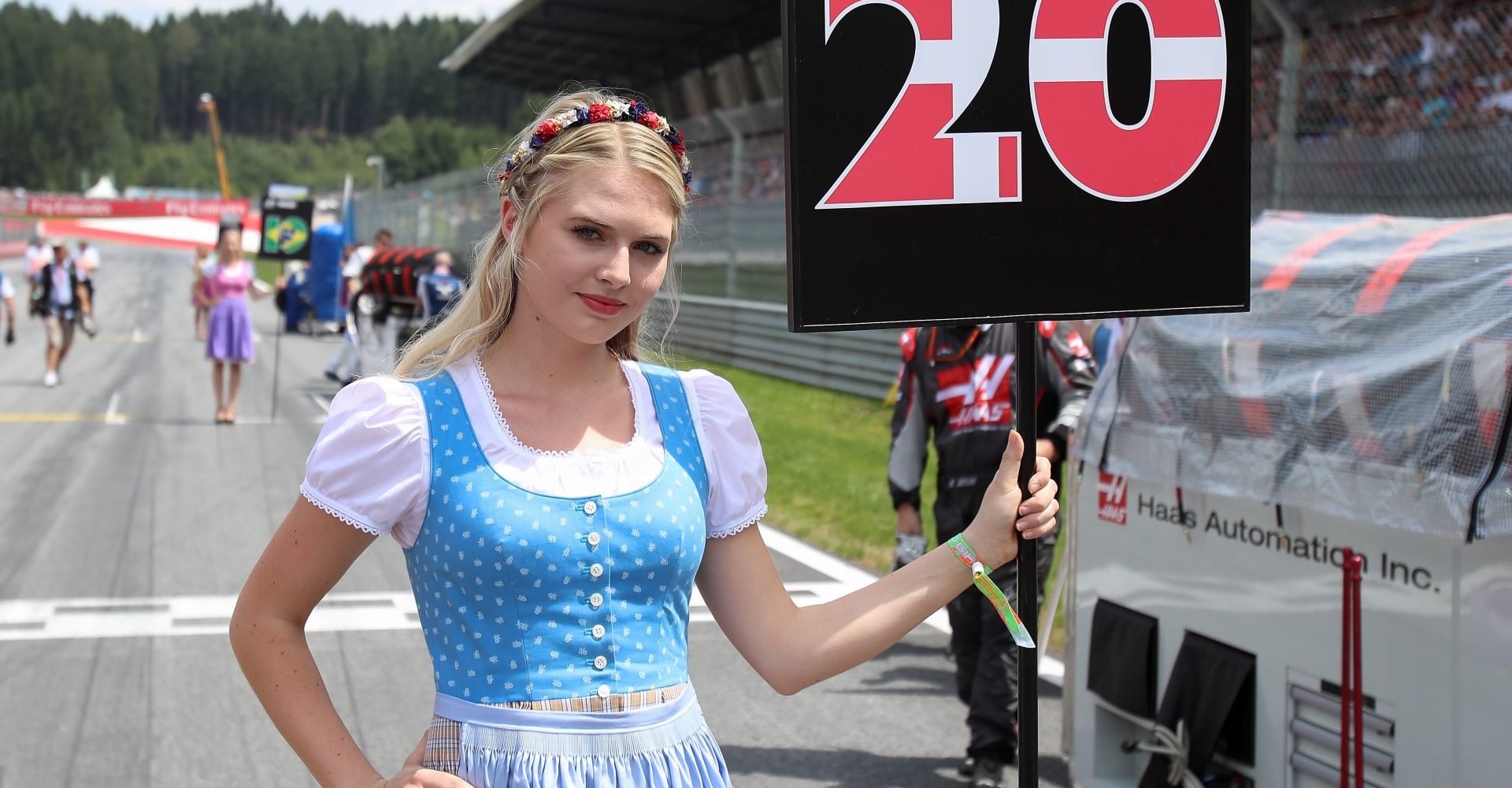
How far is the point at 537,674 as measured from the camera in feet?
6.68

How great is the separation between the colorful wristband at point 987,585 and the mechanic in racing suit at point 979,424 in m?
2.83

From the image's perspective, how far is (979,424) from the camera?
5230 mm

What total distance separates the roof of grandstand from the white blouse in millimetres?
21202

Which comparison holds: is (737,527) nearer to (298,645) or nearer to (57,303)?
(298,645)

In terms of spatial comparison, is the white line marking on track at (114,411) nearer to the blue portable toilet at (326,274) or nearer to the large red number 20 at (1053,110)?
the blue portable toilet at (326,274)

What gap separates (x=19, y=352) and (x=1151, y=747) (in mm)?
23757

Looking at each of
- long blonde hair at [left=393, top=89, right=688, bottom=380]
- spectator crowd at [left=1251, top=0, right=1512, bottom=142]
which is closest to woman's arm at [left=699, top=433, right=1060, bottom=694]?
long blonde hair at [left=393, top=89, right=688, bottom=380]

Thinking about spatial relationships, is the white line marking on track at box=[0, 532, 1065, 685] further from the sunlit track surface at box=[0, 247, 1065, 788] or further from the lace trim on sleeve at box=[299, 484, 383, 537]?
the lace trim on sleeve at box=[299, 484, 383, 537]

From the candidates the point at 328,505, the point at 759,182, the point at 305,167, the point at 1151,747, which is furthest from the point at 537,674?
the point at 305,167

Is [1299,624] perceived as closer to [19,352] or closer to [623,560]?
[623,560]

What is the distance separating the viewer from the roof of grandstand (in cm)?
2619

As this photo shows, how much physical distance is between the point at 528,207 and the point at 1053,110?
809 mm

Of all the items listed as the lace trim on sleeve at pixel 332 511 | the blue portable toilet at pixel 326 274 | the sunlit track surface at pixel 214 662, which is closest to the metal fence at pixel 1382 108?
the sunlit track surface at pixel 214 662

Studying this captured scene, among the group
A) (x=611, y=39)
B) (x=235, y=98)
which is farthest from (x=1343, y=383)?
(x=235, y=98)
